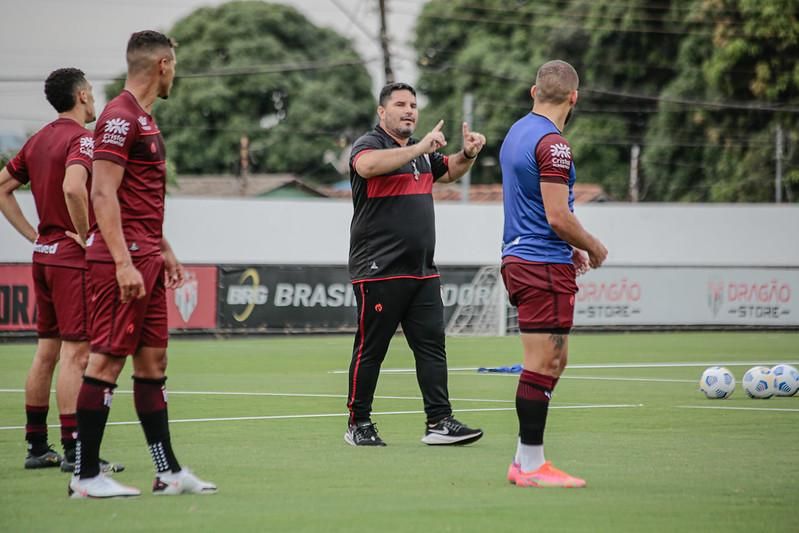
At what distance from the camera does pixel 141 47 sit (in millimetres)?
6852

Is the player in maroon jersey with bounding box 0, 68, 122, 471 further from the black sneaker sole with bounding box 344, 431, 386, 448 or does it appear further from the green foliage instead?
the green foliage

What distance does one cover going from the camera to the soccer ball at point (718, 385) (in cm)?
1220

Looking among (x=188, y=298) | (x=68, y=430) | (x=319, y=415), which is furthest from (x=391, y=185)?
(x=188, y=298)

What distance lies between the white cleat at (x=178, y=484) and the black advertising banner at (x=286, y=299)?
18230 mm

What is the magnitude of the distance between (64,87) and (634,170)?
44.0m

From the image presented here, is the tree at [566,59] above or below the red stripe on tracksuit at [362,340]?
above

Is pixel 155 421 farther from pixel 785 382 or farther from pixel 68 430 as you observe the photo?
pixel 785 382

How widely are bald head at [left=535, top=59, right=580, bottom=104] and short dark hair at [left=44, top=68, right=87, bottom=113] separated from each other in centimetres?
288

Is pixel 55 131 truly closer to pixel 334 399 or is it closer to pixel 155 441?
pixel 155 441

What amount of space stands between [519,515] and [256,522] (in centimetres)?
124

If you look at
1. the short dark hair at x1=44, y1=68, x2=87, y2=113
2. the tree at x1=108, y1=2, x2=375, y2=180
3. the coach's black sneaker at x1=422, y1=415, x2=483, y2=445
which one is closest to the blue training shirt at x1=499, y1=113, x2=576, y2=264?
the coach's black sneaker at x1=422, y1=415, x2=483, y2=445

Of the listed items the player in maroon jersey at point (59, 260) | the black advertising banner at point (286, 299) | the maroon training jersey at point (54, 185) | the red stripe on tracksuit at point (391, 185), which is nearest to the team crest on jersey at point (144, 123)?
the player in maroon jersey at point (59, 260)

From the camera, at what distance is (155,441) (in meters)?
6.88

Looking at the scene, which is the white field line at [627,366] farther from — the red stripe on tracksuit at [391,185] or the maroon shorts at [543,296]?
the maroon shorts at [543,296]
